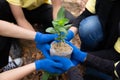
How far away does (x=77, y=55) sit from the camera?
1821 mm

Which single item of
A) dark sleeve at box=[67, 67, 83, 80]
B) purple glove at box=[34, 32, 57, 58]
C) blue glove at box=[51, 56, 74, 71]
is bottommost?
dark sleeve at box=[67, 67, 83, 80]

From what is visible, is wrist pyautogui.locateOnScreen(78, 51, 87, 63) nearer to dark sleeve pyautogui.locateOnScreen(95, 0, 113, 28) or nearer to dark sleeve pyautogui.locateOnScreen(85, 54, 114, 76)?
dark sleeve pyautogui.locateOnScreen(85, 54, 114, 76)

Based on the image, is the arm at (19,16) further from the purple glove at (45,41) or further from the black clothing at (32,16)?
the purple glove at (45,41)

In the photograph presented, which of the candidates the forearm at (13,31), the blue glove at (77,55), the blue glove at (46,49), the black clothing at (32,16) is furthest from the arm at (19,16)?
the blue glove at (77,55)

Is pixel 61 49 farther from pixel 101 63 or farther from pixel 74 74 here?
pixel 74 74

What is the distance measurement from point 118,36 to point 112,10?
174mm

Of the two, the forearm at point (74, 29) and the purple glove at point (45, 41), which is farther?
the forearm at point (74, 29)

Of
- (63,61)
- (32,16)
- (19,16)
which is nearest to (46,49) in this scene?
(63,61)

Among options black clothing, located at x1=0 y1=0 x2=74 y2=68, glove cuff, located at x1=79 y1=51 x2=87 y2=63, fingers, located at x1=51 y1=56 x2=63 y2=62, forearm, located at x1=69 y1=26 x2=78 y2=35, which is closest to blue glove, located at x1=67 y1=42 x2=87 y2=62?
glove cuff, located at x1=79 y1=51 x2=87 y2=63

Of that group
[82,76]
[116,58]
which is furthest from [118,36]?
[82,76]

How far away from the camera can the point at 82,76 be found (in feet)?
7.27

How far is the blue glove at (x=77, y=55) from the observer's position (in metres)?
1.81

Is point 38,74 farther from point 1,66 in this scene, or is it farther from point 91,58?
point 91,58

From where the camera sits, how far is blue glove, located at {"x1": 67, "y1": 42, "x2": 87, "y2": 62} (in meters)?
1.81
